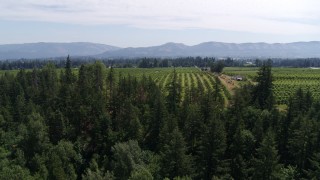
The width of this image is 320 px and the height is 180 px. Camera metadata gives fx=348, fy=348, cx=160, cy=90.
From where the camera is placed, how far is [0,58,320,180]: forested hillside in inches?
1829

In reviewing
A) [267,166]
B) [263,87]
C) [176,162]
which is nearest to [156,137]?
[176,162]

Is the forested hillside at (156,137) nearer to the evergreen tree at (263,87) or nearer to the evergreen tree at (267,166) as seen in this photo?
the evergreen tree at (267,166)

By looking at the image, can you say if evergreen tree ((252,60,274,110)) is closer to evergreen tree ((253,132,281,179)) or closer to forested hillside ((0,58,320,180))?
forested hillside ((0,58,320,180))

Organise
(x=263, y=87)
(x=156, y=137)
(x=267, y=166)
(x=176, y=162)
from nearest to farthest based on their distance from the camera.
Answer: (x=267, y=166)
(x=176, y=162)
(x=156, y=137)
(x=263, y=87)

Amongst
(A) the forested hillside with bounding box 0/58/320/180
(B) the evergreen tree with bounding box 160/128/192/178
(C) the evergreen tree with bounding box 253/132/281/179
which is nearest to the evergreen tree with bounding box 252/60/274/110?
(A) the forested hillside with bounding box 0/58/320/180

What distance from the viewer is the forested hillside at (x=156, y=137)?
46469mm

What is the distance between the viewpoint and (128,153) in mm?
49719

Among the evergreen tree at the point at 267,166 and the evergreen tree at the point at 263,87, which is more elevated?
the evergreen tree at the point at 263,87

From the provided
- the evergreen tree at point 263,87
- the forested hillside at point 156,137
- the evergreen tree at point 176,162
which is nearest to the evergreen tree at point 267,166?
the forested hillside at point 156,137

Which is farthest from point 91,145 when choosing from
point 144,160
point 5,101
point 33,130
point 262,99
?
point 262,99

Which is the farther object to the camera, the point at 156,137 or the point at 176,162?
the point at 156,137

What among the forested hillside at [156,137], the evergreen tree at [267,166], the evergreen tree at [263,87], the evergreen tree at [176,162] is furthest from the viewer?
the evergreen tree at [263,87]

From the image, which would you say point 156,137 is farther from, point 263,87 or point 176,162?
point 263,87

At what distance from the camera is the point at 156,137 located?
6356cm
